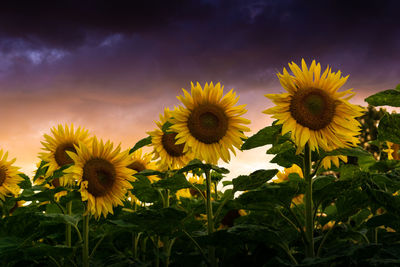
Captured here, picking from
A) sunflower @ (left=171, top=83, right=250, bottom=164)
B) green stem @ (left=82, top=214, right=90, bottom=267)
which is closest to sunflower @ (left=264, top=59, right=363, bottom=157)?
sunflower @ (left=171, top=83, right=250, bottom=164)

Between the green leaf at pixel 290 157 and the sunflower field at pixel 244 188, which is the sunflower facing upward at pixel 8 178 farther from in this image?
the green leaf at pixel 290 157

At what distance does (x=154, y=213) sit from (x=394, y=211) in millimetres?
1697

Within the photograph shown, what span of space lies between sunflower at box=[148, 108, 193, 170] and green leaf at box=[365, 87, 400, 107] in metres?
2.00

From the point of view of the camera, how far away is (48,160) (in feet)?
15.7

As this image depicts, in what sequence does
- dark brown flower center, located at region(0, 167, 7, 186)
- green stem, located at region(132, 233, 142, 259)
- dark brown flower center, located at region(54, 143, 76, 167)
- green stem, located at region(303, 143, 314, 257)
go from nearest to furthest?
green stem, located at region(303, 143, 314, 257) < green stem, located at region(132, 233, 142, 259) < dark brown flower center, located at region(54, 143, 76, 167) < dark brown flower center, located at region(0, 167, 7, 186)

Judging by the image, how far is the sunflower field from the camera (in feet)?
9.66

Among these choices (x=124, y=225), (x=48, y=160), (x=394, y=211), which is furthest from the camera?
(x=48, y=160)

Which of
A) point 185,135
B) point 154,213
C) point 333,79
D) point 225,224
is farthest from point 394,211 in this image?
point 225,224

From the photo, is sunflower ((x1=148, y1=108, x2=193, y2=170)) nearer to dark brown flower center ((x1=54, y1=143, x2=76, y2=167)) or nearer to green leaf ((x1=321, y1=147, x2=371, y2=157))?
dark brown flower center ((x1=54, y1=143, x2=76, y2=167))

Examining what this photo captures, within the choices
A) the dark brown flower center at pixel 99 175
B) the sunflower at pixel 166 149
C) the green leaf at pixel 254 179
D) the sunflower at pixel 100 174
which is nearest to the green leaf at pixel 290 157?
the green leaf at pixel 254 179

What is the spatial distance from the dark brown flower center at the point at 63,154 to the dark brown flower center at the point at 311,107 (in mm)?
2842

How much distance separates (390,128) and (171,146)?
7.22 ft

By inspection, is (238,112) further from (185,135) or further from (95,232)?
(95,232)

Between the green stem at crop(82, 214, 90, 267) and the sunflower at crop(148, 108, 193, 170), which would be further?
the sunflower at crop(148, 108, 193, 170)
